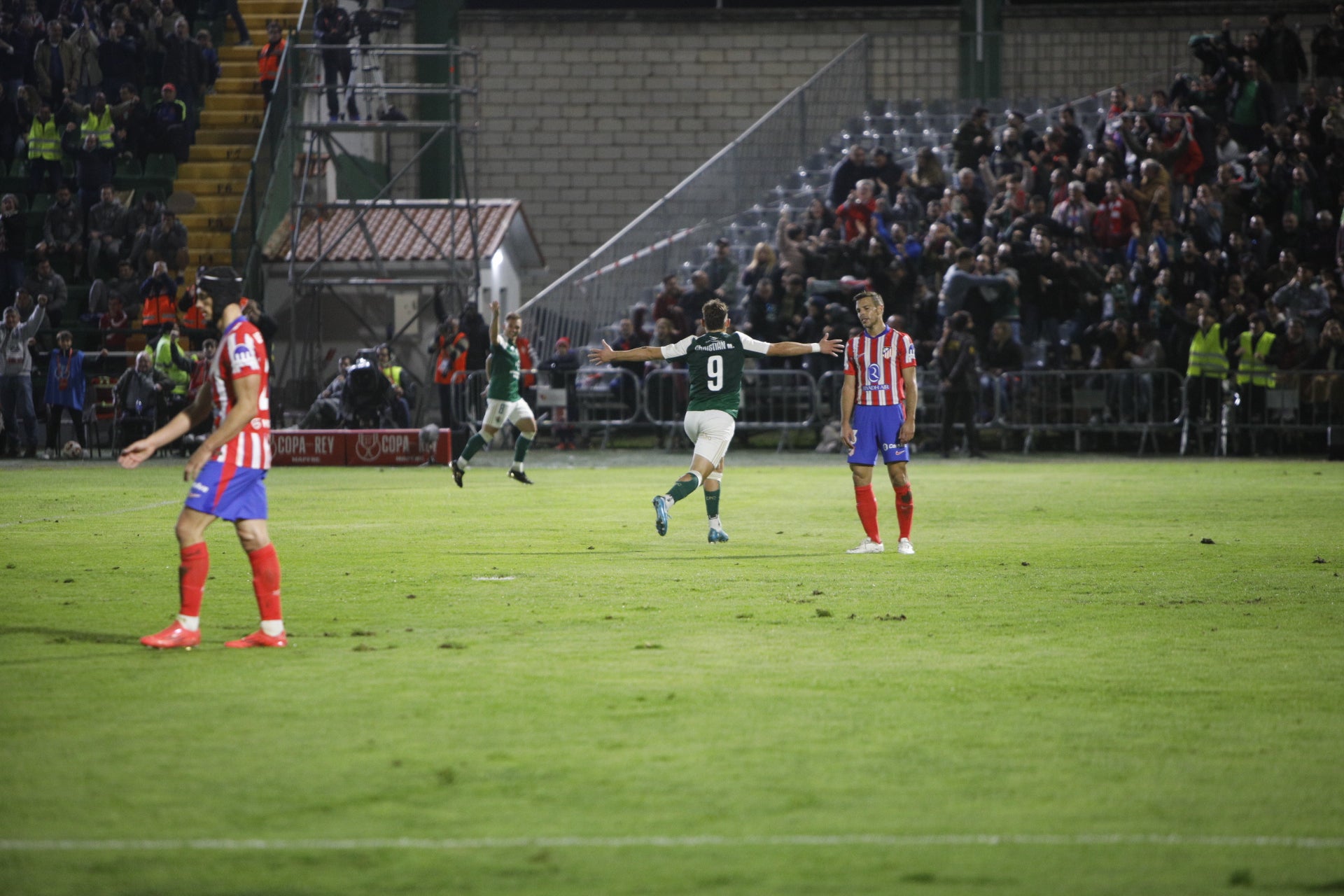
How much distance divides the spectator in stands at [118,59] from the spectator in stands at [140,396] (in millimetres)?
7996

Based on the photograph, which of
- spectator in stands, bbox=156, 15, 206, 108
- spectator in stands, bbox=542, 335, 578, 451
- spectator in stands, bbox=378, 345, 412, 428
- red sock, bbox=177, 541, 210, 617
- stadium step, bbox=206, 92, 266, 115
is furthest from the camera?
stadium step, bbox=206, 92, 266, 115

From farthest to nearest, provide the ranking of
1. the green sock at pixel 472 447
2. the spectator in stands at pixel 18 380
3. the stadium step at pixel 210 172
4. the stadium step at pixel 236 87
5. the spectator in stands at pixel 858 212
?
1. the stadium step at pixel 236 87
2. the stadium step at pixel 210 172
3. the spectator in stands at pixel 858 212
4. the spectator in stands at pixel 18 380
5. the green sock at pixel 472 447

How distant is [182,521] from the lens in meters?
8.79

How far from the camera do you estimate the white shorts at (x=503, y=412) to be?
23.1 m

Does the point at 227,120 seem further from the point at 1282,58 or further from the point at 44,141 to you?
the point at 1282,58

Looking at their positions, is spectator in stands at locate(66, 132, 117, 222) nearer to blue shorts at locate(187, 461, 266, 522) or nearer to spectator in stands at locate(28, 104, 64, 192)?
spectator in stands at locate(28, 104, 64, 192)

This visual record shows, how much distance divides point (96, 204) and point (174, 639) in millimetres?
25980

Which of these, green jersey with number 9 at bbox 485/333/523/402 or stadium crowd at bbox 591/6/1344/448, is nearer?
green jersey with number 9 at bbox 485/333/523/402

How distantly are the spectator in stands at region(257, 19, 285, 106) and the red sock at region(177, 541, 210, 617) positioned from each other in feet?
92.2

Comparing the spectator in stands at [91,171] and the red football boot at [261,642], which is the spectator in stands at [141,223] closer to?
the spectator in stands at [91,171]

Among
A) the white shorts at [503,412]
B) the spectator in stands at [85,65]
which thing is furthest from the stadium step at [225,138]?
the white shorts at [503,412]

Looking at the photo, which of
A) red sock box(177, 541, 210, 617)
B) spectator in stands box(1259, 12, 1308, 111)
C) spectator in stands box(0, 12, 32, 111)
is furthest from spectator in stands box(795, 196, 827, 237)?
red sock box(177, 541, 210, 617)

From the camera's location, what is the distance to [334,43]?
1383 inches

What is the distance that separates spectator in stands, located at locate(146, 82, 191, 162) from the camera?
113 ft
